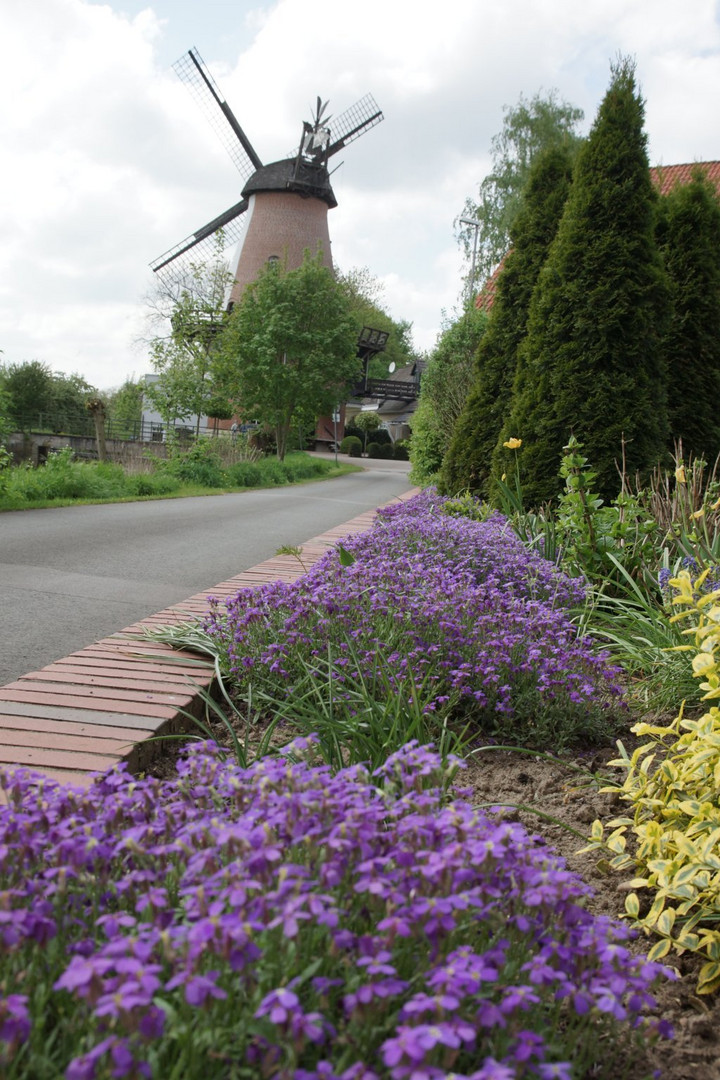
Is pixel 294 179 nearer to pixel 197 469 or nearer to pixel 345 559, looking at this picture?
pixel 197 469

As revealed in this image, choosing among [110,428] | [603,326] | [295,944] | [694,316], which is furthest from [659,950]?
[110,428]

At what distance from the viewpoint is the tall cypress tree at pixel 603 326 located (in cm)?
693

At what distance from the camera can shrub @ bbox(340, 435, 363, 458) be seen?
160ft

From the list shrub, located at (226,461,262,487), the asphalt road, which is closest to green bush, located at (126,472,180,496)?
the asphalt road

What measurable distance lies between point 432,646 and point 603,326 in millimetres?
5162

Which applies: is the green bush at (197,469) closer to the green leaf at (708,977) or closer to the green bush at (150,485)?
the green bush at (150,485)

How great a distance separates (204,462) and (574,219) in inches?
532

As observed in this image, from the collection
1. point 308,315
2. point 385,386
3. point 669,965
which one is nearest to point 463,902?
point 669,965

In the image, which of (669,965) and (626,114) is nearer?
(669,965)

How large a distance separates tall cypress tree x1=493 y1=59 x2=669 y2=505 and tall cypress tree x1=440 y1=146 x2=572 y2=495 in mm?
1781

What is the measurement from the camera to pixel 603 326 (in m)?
7.17

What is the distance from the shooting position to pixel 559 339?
24.4 ft

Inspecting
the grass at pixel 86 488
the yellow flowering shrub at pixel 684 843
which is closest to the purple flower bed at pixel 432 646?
the yellow flowering shrub at pixel 684 843

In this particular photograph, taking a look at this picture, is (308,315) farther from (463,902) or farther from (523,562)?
(463,902)
